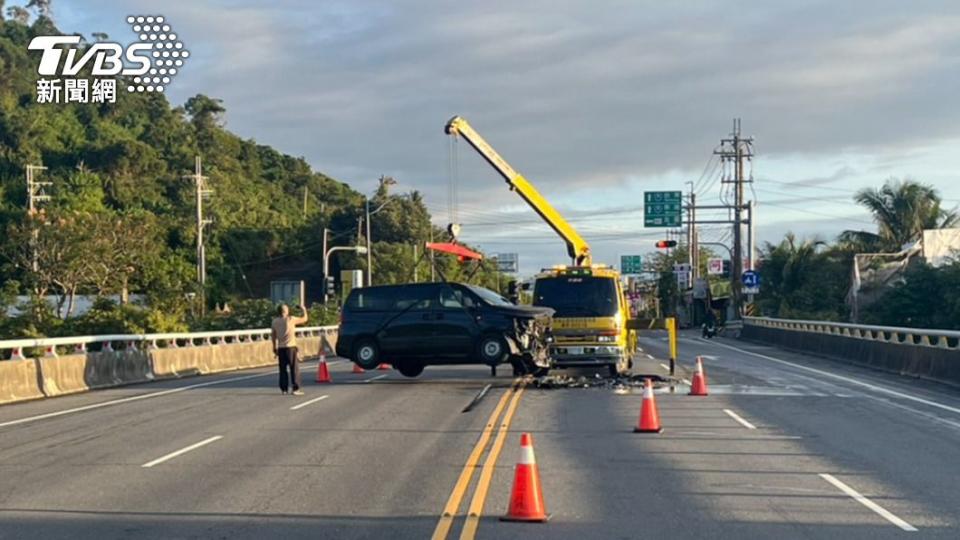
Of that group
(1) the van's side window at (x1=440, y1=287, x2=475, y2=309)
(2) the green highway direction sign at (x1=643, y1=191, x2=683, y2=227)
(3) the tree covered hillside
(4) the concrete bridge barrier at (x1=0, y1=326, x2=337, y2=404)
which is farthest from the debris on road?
(2) the green highway direction sign at (x1=643, y1=191, x2=683, y2=227)

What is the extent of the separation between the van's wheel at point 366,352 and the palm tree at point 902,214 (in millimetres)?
42646

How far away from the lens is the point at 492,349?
2377 centimetres

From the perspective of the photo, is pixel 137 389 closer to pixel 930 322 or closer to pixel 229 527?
pixel 229 527

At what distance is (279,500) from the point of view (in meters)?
10.2

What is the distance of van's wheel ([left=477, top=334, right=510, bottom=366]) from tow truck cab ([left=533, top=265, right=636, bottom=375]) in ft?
4.92

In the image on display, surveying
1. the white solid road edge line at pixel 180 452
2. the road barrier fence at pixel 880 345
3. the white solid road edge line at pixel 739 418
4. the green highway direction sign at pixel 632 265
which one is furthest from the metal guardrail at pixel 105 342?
the green highway direction sign at pixel 632 265

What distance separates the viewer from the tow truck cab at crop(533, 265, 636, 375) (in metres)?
24.5

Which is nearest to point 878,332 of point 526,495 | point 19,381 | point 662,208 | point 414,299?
point 414,299

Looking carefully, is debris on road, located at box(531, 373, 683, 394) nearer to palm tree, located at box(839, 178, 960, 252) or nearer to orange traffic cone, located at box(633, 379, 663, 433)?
orange traffic cone, located at box(633, 379, 663, 433)

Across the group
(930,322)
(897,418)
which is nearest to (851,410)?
(897,418)

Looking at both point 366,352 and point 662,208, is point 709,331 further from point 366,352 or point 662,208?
point 366,352

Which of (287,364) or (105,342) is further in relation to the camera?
(105,342)

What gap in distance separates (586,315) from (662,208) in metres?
39.6

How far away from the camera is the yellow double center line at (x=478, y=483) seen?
8.91 metres
